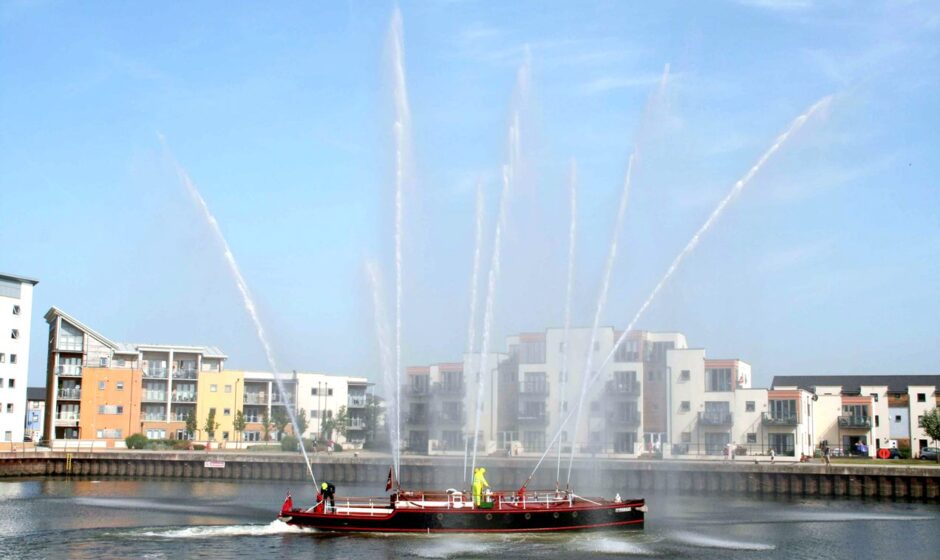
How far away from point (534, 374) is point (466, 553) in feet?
209

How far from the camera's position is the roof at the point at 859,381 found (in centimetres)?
13962

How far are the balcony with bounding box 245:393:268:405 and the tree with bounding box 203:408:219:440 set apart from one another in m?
6.06

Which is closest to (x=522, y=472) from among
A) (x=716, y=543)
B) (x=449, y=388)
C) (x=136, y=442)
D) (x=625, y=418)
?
(x=625, y=418)

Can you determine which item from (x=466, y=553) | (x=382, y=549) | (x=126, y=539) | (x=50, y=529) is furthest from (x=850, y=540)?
(x=50, y=529)

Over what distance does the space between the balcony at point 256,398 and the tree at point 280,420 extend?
2.39 m

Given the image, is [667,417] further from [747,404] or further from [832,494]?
[832,494]

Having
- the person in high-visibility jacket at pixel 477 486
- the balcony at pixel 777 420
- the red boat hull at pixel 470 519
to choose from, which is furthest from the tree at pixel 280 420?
the person in high-visibility jacket at pixel 477 486

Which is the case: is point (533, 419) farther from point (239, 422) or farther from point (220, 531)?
point (220, 531)

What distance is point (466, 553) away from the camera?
4303 centimetres

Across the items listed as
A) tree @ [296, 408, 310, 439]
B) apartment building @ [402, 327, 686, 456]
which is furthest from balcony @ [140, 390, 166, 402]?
apartment building @ [402, 327, 686, 456]

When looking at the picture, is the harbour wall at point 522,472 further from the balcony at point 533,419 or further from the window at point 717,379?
the window at point 717,379

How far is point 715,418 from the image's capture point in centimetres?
10438

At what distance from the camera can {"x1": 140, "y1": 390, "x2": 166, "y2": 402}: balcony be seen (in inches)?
5017

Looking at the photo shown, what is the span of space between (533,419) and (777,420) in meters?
26.1
